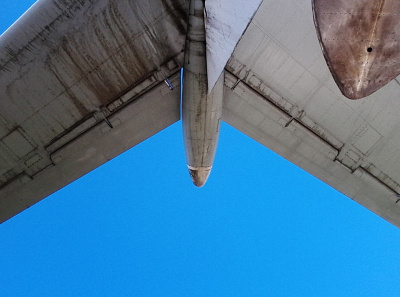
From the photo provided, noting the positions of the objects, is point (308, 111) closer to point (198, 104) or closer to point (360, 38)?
point (198, 104)

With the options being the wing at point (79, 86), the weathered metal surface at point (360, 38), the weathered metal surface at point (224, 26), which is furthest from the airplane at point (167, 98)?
the weathered metal surface at point (360, 38)

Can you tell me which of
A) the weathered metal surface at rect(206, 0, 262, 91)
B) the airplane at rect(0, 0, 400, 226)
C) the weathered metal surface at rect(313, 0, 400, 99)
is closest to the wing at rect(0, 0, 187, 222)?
the airplane at rect(0, 0, 400, 226)

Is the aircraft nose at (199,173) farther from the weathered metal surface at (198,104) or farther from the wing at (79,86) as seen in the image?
the wing at (79,86)

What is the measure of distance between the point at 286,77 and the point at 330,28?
125 inches

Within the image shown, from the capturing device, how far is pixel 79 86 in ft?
19.6

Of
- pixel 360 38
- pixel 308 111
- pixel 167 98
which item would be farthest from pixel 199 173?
pixel 360 38

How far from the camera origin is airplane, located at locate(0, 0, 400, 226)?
5.56 meters

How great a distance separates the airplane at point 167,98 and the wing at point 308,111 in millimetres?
18

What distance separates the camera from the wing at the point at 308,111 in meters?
6.02

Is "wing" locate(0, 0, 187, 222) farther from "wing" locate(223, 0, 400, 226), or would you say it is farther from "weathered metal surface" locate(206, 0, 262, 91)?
"weathered metal surface" locate(206, 0, 262, 91)

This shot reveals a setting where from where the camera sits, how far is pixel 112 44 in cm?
570

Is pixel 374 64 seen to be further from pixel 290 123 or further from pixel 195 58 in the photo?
pixel 290 123

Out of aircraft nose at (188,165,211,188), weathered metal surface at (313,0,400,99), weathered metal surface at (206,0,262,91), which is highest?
aircraft nose at (188,165,211,188)

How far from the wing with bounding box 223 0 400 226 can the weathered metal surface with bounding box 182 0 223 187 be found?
470 millimetres
